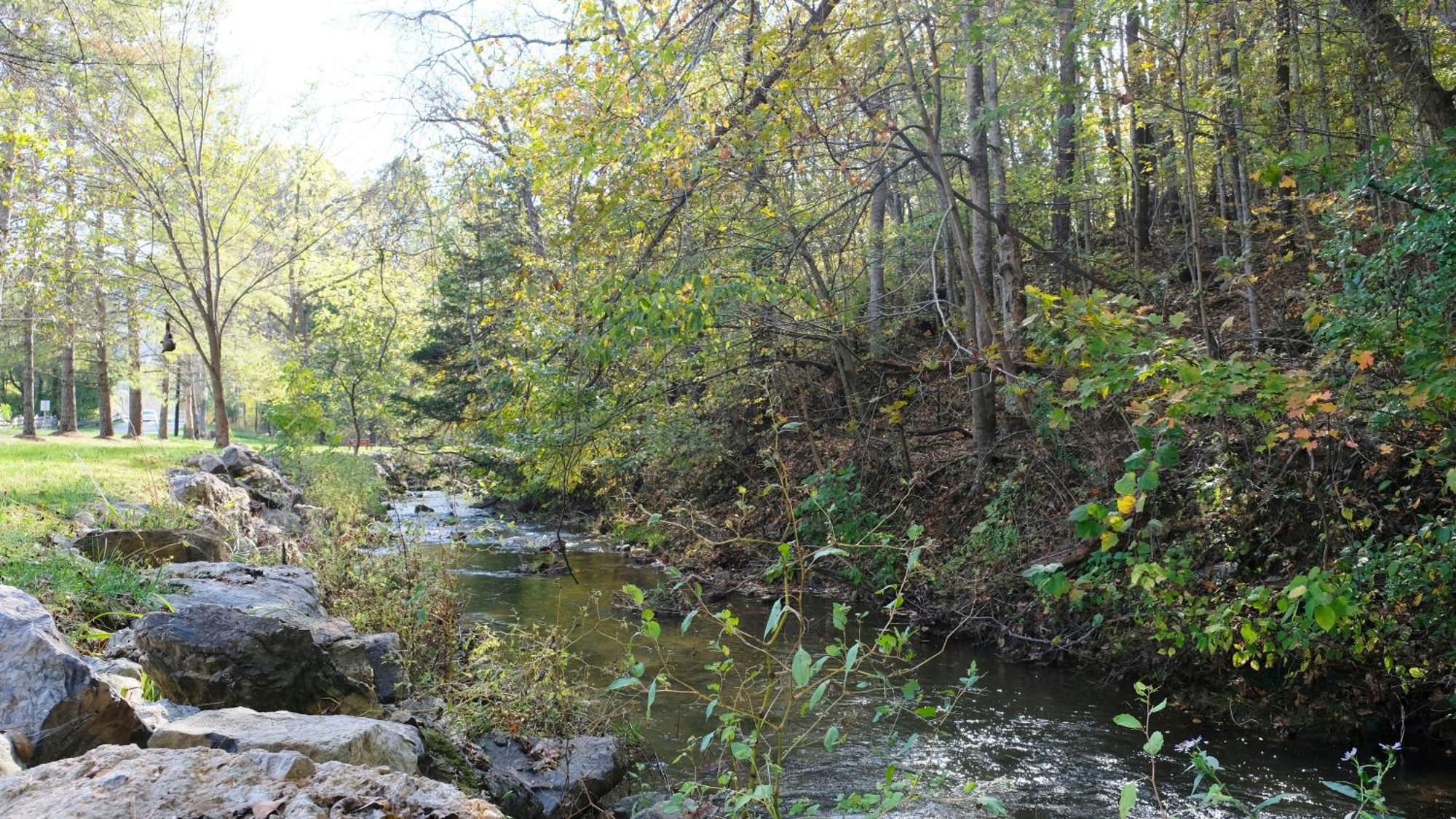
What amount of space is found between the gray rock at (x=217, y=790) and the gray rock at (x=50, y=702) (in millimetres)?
810

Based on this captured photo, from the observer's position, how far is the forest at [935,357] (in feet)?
16.8

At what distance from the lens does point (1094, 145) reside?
13523mm

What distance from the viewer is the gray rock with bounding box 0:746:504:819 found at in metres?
2.31

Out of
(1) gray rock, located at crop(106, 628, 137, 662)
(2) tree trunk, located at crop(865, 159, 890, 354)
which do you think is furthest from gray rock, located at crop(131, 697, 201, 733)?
(2) tree trunk, located at crop(865, 159, 890, 354)

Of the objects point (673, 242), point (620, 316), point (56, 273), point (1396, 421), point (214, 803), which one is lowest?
point (214, 803)

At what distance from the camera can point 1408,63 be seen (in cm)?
677

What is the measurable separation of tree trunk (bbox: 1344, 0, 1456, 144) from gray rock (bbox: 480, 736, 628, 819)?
709 centimetres

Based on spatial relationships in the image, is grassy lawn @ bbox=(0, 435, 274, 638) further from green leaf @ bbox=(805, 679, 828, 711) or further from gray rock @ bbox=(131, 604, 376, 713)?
green leaf @ bbox=(805, 679, 828, 711)

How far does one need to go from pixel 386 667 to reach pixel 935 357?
659cm

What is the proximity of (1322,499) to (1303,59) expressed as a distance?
446 centimetres

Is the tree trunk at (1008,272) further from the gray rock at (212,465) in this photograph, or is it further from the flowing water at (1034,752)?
the gray rock at (212,465)

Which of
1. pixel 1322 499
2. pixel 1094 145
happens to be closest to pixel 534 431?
pixel 1322 499

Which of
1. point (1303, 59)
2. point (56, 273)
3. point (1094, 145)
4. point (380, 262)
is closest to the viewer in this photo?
point (1303, 59)

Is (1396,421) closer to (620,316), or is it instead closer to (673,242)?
(620,316)
